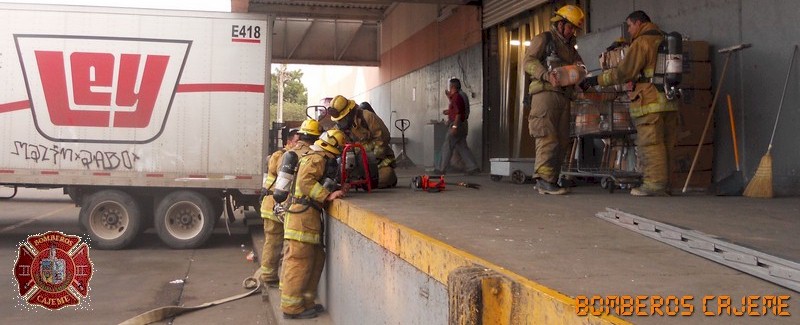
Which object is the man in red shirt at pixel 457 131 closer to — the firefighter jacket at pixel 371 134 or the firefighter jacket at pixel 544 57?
the firefighter jacket at pixel 371 134

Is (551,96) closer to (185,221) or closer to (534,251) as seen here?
(534,251)

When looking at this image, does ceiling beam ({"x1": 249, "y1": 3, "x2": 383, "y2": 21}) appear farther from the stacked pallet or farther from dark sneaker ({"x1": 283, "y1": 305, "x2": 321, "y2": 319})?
dark sneaker ({"x1": 283, "y1": 305, "x2": 321, "y2": 319})

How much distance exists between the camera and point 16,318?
6934 mm

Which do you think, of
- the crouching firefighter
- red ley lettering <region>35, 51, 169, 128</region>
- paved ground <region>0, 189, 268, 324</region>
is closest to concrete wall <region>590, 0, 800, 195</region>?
the crouching firefighter

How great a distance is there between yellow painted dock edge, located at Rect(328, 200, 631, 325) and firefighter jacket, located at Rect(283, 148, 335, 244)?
1.93ft

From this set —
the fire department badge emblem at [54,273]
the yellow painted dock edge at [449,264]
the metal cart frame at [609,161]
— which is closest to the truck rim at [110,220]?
the fire department badge emblem at [54,273]

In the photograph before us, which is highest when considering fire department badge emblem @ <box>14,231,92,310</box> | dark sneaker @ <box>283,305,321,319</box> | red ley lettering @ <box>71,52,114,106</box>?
red ley lettering @ <box>71,52,114,106</box>

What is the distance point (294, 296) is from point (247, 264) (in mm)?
4322

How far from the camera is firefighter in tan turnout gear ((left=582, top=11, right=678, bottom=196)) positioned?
19.5 feet

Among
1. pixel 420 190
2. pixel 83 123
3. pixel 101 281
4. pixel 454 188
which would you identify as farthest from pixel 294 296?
pixel 83 123

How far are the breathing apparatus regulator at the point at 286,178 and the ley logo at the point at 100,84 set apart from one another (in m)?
5.07

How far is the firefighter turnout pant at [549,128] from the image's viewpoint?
20.4 ft

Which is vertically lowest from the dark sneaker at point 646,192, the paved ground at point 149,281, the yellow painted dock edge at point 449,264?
the paved ground at point 149,281

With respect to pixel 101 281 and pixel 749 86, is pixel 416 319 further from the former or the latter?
pixel 101 281
